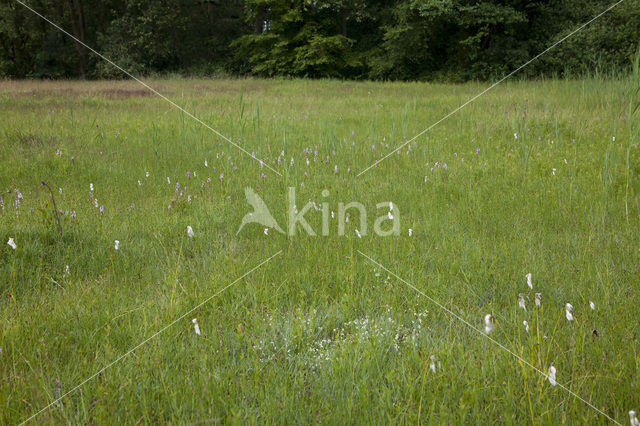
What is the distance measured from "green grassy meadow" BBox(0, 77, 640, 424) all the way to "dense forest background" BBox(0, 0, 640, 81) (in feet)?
53.7

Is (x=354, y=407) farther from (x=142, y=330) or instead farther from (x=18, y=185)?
→ (x=18, y=185)

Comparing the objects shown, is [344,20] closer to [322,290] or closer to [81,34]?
[81,34]

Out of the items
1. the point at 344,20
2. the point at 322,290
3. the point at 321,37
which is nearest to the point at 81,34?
the point at 321,37

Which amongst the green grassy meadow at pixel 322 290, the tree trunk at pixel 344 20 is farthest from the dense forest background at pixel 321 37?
the green grassy meadow at pixel 322 290

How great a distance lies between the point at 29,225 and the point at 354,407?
2877 mm

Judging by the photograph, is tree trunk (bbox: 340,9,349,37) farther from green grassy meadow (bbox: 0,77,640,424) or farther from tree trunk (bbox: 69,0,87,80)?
green grassy meadow (bbox: 0,77,640,424)

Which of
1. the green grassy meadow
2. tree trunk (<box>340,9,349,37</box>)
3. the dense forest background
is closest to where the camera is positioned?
the green grassy meadow

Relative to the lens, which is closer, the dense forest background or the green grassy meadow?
the green grassy meadow

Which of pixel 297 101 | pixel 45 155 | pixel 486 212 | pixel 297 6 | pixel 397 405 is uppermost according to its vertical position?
pixel 297 6

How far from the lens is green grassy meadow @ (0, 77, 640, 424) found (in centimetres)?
161

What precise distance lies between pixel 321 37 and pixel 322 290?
1056 inches

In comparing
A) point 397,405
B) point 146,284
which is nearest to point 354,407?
point 397,405

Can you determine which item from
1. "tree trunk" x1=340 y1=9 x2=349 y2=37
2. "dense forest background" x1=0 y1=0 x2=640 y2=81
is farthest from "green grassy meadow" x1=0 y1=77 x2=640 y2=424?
"tree trunk" x1=340 y1=9 x2=349 y2=37

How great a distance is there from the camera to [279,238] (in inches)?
125
